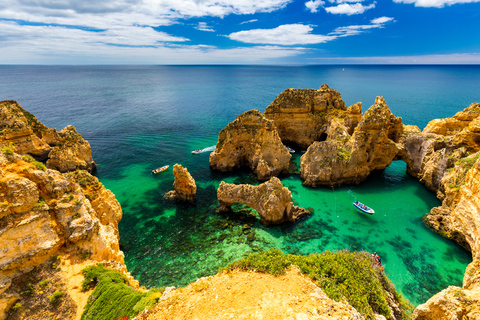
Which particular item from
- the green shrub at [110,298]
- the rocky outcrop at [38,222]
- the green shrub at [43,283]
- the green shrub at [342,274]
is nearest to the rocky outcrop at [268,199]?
the green shrub at [342,274]

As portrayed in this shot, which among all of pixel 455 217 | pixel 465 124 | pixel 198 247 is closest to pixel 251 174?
pixel 198 247

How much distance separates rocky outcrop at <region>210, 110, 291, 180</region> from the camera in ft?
110

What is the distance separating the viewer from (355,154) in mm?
30438

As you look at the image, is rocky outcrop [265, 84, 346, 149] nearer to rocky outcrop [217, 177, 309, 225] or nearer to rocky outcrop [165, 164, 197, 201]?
rocky outcrop [217, 177, 309, 225]

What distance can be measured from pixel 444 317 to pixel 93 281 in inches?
721

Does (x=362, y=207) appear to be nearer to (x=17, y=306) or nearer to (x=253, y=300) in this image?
(x=253, y=300)

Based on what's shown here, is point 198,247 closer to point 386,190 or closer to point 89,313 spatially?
point 89,313

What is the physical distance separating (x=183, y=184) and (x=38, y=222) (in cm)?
1614

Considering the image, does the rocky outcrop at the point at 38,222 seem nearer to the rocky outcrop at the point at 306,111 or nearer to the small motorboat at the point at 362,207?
the small motorboat at the point at 362,207

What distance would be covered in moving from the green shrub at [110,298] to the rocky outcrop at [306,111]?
3626cm

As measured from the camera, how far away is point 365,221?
25672 mm

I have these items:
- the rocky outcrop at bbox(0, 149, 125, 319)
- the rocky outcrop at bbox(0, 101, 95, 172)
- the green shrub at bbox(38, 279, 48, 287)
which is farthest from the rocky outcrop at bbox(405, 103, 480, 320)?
the rocky outcrop at bbox(0, 101, 95, 172)

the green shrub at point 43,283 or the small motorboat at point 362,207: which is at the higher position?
the green shrub at point 43,283

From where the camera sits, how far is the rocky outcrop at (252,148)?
3356 cm
